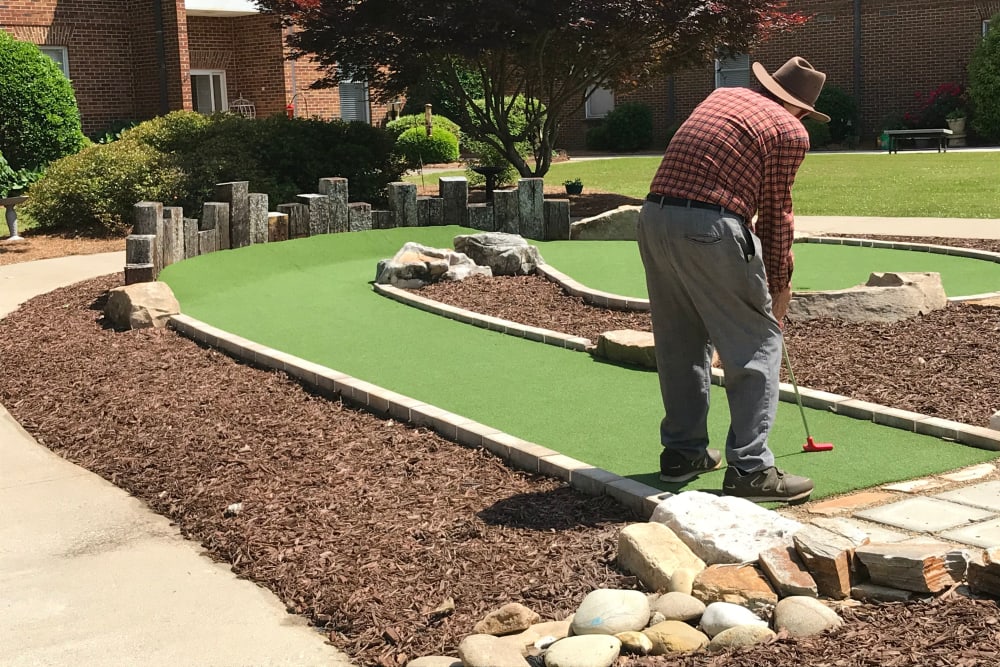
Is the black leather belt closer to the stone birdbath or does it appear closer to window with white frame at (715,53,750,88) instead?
the stone birdbath

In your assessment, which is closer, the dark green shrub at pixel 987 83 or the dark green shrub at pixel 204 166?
the dark green shrub at pixel 204 166

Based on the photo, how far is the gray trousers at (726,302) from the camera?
486 centimetres

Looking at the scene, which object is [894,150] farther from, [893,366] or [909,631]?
[909,631]

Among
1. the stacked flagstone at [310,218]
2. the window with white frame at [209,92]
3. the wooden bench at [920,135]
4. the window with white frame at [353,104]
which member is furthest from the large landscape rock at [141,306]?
the wooden bench at [920,135]

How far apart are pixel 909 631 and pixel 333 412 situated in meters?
3.94

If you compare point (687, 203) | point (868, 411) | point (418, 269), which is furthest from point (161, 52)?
point (687, 203)

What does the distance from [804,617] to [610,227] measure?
9.90 metres

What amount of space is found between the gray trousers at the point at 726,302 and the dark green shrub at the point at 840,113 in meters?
27.0

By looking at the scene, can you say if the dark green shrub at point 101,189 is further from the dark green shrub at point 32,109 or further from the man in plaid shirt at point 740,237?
the man in plaid shirt at point 740,237

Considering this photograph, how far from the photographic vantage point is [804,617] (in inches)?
153

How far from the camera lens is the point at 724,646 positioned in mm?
3826

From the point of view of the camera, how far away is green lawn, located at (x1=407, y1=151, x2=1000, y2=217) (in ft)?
54.4

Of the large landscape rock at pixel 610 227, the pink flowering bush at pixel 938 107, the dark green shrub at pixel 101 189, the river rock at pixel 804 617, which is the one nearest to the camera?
the river rock at pixel 804 617

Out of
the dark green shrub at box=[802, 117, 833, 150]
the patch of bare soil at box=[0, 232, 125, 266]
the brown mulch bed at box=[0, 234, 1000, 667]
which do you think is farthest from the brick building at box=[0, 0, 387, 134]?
the brown mulch bed at box=[0, 234, 1000, 667]
